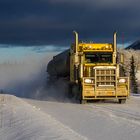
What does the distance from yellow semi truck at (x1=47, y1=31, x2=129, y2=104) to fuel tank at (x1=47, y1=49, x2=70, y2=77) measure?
0.59m

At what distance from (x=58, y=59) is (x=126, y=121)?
57.2ft

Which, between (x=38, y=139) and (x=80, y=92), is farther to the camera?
(x=80, y=92)

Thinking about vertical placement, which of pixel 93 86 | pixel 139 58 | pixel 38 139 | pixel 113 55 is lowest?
pixel 38 139

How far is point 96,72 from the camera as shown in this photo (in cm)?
2672

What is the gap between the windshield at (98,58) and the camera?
91.5 ft

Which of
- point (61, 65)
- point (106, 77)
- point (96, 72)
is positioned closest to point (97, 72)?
point (96, 72)

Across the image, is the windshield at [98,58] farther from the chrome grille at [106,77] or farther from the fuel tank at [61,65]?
the fuel tank at [61,65]

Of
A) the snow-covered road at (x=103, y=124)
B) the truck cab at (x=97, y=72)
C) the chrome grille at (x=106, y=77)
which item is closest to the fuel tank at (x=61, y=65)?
the truck cab at (x=97, y=72)

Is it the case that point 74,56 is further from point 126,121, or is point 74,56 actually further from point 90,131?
point 90,131

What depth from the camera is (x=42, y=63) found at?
47.0 meters

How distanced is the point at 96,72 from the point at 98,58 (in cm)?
145

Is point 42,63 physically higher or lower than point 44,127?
higher

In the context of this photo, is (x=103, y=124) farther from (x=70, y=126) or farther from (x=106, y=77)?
(x=106, y=77)

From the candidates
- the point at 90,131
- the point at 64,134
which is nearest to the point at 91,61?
the point at 90,131
